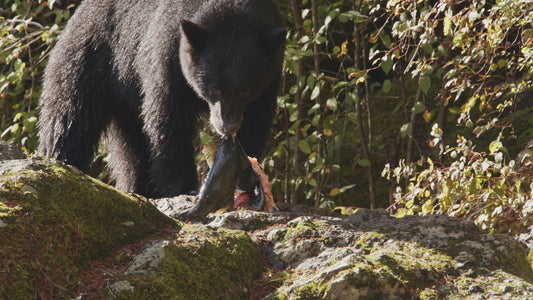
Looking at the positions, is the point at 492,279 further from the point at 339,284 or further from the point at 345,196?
the point at 345,196

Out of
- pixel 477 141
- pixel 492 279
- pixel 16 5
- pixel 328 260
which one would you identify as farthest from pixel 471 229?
pixel 16 5

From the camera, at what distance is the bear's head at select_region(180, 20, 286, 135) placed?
14.9ft

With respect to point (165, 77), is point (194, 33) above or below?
above

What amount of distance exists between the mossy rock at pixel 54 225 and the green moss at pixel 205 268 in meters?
0.21

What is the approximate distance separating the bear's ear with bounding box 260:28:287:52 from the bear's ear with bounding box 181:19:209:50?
0.45 metres

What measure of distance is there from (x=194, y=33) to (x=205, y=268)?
265cm

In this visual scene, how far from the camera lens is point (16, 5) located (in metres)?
6.50

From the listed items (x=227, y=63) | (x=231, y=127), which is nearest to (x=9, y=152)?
(x=231, y=127)

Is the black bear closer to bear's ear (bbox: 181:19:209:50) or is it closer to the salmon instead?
bear's ear (bbox: 181:19:209:50)

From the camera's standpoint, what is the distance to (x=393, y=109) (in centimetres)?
712

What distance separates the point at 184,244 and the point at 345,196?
4.94m

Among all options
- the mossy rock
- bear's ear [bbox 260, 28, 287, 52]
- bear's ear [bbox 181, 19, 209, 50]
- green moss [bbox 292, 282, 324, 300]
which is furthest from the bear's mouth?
green moss [bbox 292, 282, 324, 300]

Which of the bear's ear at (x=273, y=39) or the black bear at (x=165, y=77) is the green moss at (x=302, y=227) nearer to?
the black bear at (x=165, y=77)

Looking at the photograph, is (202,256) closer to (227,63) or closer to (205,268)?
(205,268)
